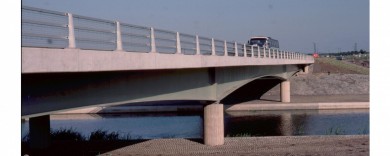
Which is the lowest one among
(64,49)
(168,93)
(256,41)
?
(168,93)

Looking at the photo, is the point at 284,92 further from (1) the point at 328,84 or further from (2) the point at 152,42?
(2) the point at 152,42

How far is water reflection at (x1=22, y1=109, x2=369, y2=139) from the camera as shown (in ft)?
112

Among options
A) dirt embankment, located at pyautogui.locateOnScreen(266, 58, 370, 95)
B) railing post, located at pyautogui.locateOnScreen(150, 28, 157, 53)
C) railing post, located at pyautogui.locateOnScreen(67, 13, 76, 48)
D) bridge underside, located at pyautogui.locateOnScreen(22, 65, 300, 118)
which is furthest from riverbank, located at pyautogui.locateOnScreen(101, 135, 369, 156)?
dirt embankment, located at pyautogui.locateOnScreen(266, 58, 370, 95)

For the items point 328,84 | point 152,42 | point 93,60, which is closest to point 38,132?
point 152,42

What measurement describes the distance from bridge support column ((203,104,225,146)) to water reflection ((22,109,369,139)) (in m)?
9.46

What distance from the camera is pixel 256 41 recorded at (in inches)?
2320

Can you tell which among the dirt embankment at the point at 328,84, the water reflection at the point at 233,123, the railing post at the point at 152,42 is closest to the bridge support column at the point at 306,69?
the dirt embankment at the point at 328,84

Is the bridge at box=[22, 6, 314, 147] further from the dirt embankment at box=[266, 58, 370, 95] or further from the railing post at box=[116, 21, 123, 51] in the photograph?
the dirt embankment at box=[266, 58, 370, 95]

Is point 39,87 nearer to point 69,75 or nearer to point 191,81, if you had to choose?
point 69,75

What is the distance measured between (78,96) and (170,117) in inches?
1290

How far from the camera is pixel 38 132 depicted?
69.7 feet

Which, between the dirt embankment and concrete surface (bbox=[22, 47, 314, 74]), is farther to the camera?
the dirt embankment
